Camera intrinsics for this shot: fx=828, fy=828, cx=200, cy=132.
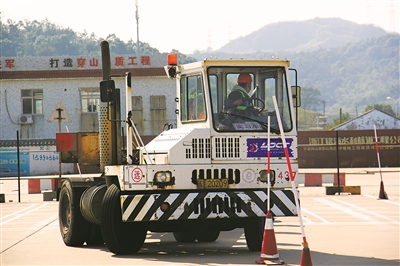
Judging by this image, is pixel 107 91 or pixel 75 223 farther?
pixel 75 223

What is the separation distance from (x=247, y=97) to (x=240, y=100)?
144 millimetres

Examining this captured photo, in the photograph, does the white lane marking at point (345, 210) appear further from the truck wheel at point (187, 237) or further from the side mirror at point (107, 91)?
the side mirror at point (107, 91)

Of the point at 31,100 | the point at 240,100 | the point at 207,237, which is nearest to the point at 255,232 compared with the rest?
the point at 240,100

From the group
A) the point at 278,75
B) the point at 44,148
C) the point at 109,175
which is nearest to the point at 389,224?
the point at 278,75

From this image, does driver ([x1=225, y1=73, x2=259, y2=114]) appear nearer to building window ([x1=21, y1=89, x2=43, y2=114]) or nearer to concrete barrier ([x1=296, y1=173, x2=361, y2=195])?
concrete barrier ([x1=296, y1=173, x2=361, y2=195])

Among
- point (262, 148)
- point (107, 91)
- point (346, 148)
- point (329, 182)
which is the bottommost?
point (329, 182)

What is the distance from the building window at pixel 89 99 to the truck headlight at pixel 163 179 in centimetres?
4115

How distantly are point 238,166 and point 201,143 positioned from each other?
645 millimetres

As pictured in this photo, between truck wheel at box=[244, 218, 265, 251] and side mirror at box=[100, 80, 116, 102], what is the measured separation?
2.86 meters

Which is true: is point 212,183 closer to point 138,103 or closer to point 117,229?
point 117,229

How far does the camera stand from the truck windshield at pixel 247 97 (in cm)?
1243

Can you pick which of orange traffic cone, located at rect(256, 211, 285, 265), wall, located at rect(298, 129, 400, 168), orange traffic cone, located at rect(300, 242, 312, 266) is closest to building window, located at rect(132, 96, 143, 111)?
wall, located at rect(298, 129, 400, 168)

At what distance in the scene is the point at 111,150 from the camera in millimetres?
13555

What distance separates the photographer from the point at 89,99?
5306 cm
